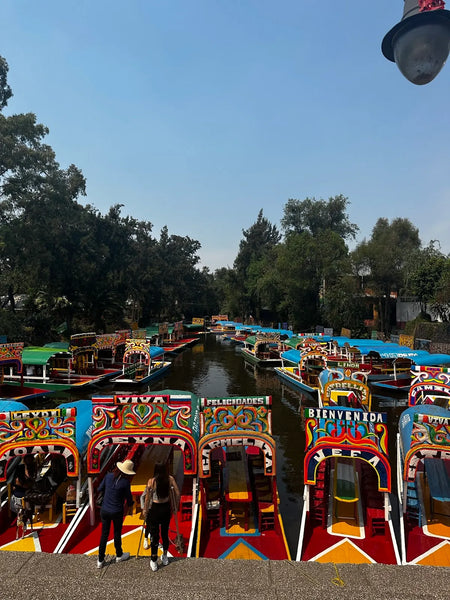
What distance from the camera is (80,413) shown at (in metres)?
11.4

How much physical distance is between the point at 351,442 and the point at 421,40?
272 inches

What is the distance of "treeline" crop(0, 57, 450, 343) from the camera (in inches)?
1201

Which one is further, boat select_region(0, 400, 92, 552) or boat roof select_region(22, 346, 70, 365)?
boat roof select_region(22, 346, 70, 365)

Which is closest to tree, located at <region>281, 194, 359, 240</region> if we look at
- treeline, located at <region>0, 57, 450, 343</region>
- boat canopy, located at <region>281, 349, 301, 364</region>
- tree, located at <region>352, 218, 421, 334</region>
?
treeline, located at <region>0, 57, 450, 343</region>

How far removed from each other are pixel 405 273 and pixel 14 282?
40.9 m

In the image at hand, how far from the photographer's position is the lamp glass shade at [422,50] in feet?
16.4

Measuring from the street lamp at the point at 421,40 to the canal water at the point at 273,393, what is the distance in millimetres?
9166

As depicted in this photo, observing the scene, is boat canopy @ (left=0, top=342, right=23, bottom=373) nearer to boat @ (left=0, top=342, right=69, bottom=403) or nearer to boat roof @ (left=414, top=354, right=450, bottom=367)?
boat @ (left=0, top=342, right=69, bottom=403)

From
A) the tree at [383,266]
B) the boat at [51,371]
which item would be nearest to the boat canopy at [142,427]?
the boat at [51,371]

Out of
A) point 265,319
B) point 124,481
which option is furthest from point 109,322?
point 124,481

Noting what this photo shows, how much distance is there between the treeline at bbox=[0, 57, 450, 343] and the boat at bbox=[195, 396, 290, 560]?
26.2 metres

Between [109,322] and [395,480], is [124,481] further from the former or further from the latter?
[109,322]

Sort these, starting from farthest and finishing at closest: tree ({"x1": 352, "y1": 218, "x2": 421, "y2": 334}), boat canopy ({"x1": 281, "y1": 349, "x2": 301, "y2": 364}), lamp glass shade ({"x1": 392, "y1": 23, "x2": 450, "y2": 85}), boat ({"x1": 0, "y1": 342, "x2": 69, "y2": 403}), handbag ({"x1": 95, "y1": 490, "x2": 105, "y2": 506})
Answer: tree ({"x1": 352, "y1": 218, "x2": 421, "y2": 334}), boat canopy ({"x1": 281, "y1": 349, "x2": 301, "y2": 364}), boat ({"x1": 0, "y1": 342, "x2": 69, "y2": 403}), handbag ({"x1": 95, "y1": 490, "x2": 105, "y2": 506}), lamp glass shade ({"x1": 392, "y1": 23, "x2": 450, "y2": 85})

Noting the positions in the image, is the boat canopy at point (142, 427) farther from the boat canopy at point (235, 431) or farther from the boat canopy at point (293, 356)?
the boat canopy at point (293, 356)
